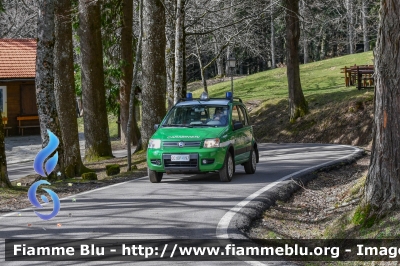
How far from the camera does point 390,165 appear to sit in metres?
10.3

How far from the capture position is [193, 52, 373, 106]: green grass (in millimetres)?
46281

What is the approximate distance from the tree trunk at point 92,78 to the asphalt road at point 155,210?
32.4 feet

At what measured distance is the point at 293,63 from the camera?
35125 millimetres

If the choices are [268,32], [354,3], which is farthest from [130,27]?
[268,32]

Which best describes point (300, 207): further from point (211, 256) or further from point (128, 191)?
point (211, 256)

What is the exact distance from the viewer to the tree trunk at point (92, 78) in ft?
89.6

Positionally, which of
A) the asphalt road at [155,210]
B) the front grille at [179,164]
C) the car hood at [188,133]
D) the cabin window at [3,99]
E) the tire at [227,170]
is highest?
the cabin window at [3,99]

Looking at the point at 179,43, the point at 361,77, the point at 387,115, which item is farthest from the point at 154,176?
the point at 361,77

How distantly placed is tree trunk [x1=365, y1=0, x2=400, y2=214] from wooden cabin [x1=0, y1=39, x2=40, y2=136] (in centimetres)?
3512

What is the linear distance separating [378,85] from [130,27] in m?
24.1

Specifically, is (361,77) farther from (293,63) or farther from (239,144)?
(239,144)

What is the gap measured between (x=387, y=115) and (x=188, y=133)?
266 inches

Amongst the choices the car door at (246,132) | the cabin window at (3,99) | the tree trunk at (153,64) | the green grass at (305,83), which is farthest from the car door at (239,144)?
the cabin window at (3,99)

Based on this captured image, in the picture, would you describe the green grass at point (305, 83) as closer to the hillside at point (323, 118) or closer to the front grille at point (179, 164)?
the hillside at point (323, 118)
